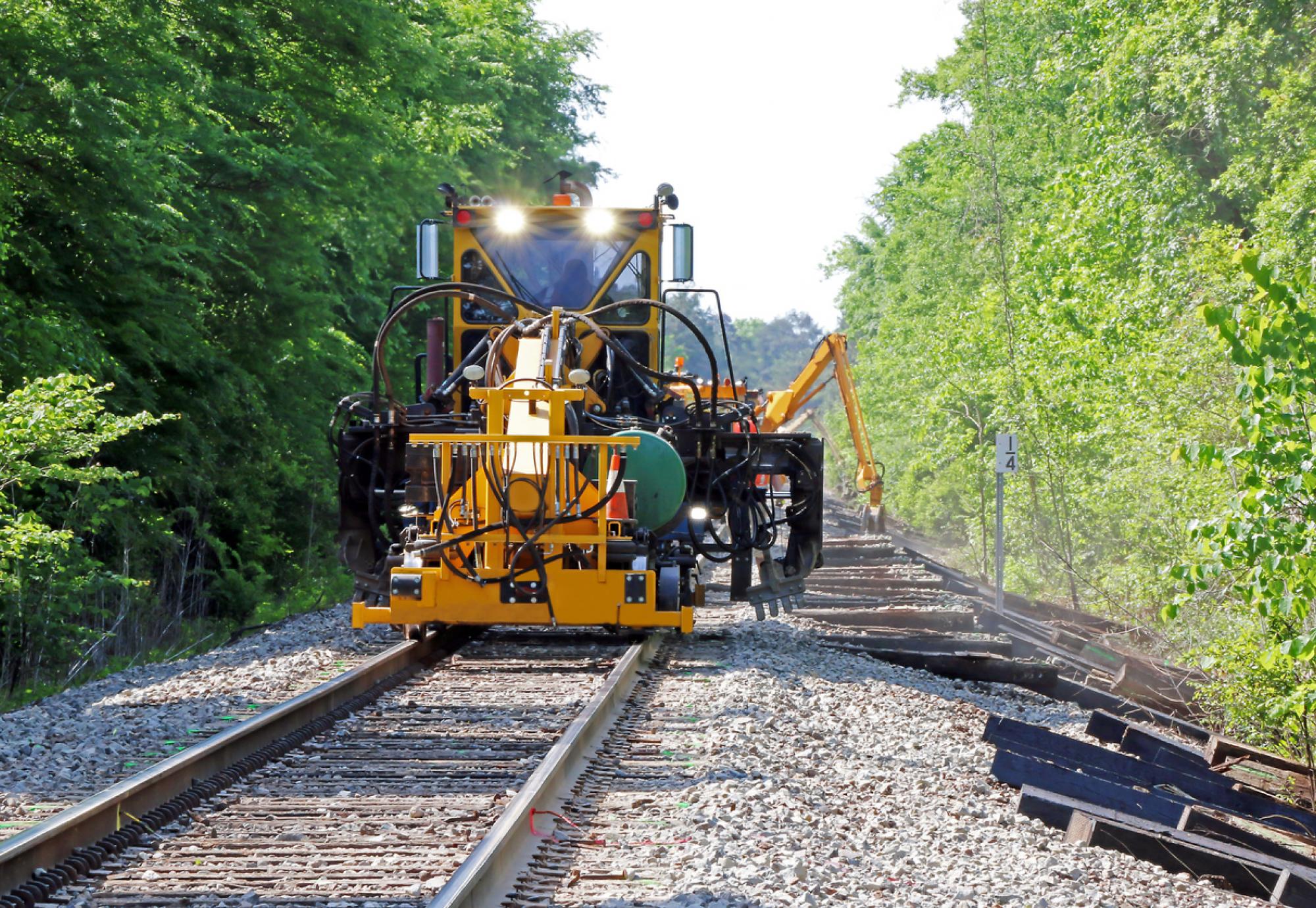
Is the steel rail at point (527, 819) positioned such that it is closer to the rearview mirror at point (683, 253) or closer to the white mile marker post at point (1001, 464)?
the rearview mirror at point (683, 253)

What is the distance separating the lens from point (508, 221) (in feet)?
44.6

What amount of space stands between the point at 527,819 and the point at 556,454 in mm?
4400

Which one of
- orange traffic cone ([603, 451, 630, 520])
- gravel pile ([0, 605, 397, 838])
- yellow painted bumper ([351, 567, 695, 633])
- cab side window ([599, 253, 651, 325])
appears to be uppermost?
cab side window ([599, 253, 651, 325])

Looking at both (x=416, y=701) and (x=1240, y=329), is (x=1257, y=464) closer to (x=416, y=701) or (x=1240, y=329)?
(x=1240, y=329)

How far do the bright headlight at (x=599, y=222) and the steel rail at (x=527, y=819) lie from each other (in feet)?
18.8

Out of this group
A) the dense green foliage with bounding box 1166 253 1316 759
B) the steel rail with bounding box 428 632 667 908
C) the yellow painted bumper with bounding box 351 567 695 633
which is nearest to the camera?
the steel rail with bounding box 428 632 667 908

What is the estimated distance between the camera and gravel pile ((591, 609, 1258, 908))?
17.4ft

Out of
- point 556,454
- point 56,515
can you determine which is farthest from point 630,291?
point 56,515

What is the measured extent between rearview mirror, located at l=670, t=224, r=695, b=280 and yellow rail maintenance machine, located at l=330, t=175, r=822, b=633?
2 cm

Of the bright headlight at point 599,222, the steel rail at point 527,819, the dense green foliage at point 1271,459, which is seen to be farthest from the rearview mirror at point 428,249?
the dense green foliage at point 1271,459

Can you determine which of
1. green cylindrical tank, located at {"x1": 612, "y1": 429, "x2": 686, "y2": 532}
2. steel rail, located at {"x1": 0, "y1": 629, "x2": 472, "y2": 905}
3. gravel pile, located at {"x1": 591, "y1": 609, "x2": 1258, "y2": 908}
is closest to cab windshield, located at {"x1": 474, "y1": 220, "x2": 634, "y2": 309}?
green cylindrical tank, located at {"x1": 612, "y1": 429, "x2": 686, "y2": 532}

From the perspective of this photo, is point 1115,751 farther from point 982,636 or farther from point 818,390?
point 818,390

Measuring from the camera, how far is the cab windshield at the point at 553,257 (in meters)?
13.6

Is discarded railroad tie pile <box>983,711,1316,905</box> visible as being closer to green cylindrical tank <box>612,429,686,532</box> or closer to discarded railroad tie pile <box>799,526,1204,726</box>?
discarded railroad tie pile <box>799,526,1204,726</box>
